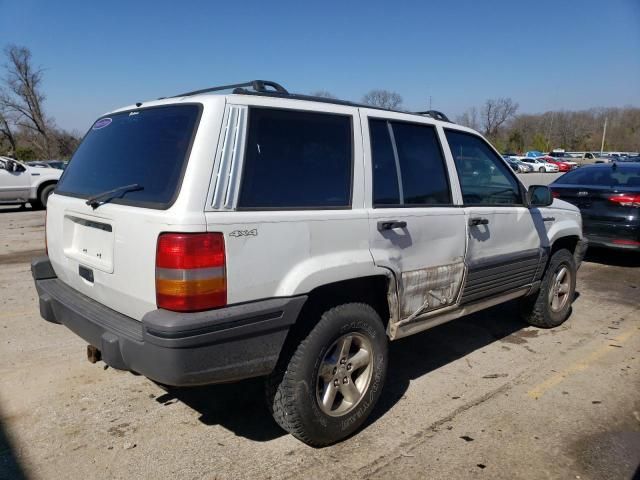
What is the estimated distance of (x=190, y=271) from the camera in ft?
7.41

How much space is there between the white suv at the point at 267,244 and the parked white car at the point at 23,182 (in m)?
12.7

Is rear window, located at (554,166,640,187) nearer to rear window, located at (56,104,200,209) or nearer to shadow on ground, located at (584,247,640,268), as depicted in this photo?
shadow on ground, located at (584,247,640,268)

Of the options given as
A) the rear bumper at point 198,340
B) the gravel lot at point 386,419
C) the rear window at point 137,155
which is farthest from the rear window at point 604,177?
the rear window at point 137,155

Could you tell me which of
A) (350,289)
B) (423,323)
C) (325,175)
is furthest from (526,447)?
(325,175)

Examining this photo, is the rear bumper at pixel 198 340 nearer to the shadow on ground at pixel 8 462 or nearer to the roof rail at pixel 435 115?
the shadow on ground at pixel 8 462

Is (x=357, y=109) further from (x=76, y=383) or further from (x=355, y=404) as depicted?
(x=76, y=383)

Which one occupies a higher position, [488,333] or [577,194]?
[577,194]

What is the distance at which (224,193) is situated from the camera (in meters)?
2.38

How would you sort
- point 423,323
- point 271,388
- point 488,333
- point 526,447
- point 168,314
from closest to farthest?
point 168,314 → point 271,388 → point 526,447 → point 423,323 → point 488,333

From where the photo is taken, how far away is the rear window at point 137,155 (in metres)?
2.46

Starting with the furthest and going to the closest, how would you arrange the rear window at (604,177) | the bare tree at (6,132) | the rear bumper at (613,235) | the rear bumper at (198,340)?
the bare tree at (6,132)
the rear window at (604,177)
the rear bumper at (613,235)
the rear bumper at (198,340)

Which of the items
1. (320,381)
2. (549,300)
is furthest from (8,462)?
(549,300)

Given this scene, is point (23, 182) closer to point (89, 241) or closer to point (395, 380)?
point (89, 241)

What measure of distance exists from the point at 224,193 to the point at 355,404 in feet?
4.97
